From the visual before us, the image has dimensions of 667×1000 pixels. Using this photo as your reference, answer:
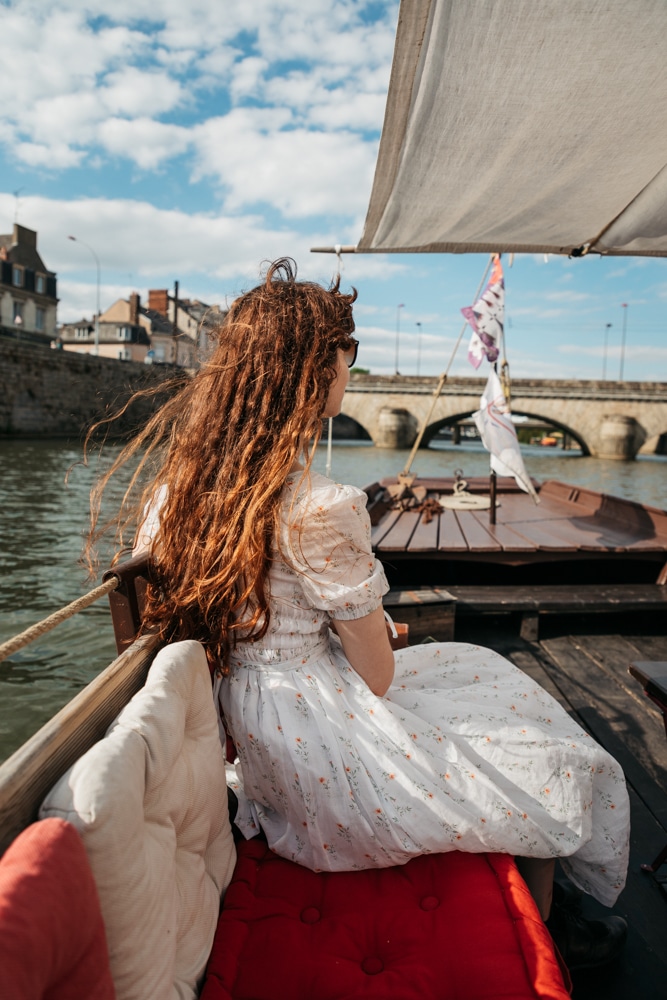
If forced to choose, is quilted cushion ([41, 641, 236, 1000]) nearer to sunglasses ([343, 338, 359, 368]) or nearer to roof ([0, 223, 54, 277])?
sunglasses ([343, 338, 359, 368])

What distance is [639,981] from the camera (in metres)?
1.55

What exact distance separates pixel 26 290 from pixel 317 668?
47.2m

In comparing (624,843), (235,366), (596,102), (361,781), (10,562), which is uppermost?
(596,102)

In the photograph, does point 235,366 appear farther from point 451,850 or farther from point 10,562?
point 10,562

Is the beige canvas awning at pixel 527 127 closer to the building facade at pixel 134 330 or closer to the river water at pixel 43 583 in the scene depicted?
the river water at pixel 43 583

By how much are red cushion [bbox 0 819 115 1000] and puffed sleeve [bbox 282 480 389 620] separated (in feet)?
2.33

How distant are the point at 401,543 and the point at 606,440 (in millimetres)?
31260

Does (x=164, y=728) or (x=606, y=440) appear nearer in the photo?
(x=164, y=728)

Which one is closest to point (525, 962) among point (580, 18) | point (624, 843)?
point (624, 843)

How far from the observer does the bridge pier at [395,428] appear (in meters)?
35.5

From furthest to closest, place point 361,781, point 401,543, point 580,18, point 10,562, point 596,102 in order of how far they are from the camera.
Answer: point 10,562, point 401,543, point 596,102, point 580,18, point 361,781

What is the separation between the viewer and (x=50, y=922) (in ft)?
2.17

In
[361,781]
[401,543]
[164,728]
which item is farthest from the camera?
[401,543]

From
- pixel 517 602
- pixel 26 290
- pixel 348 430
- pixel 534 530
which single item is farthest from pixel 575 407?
pixel 26 290
